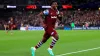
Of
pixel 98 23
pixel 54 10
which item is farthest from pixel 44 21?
pixel 98 23

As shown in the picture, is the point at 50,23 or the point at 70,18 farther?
→ the point at 70,18

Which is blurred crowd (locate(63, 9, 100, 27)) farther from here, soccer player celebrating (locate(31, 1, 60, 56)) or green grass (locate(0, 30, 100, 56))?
soccer player celebrating (locate(31, 1, 60, 56))

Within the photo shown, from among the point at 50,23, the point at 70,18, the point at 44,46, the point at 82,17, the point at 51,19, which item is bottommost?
the point at 70,18

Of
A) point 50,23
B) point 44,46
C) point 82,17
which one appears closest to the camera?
point 50,23

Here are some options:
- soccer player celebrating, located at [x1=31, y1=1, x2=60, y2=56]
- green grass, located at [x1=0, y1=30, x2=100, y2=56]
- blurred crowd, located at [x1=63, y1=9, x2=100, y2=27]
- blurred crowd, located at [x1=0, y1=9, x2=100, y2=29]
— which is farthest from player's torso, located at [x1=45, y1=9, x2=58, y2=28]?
blurred crowd, located at [x1=63, y1=9, x2=100, y2=27]

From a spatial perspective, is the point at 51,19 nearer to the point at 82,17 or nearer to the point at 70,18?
the point at 82,17

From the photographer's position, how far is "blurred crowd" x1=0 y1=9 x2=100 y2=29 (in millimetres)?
64375

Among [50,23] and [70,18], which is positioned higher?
[50,23]

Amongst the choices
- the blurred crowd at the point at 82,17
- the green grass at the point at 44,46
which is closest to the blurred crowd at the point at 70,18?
the blurred crowd at the point at 82,17

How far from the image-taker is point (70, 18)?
68312 mm

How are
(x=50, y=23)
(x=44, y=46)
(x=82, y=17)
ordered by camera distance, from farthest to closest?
(x=82, y=17) < (x=44, y=46) < (x=50, y=23)

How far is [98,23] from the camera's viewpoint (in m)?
62.2

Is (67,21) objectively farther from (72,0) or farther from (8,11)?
(8,11)

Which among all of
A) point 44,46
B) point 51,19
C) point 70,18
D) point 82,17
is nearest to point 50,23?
point 51,19
